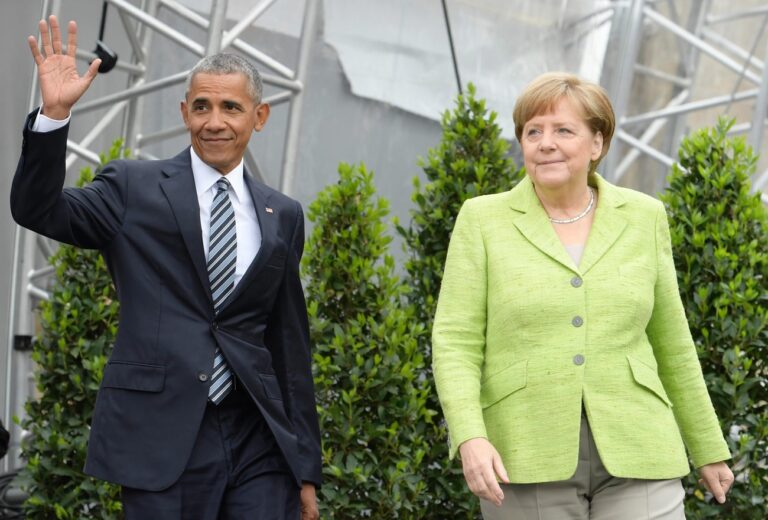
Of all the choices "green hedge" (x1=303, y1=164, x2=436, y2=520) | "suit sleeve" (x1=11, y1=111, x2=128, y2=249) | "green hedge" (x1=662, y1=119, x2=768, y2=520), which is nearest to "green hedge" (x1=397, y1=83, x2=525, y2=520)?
"green hedge" (x1=303, y1=164, x2=436, y2=520)

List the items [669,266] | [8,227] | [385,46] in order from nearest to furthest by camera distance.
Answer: [669,266] → [8,227] → [385,46]

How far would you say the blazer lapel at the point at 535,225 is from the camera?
3.03m

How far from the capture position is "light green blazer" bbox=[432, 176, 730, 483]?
292 centimetres

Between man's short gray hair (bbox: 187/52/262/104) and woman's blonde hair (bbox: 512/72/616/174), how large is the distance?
74cm

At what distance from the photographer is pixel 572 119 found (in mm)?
3025

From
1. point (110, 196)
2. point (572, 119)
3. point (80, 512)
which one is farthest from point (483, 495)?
point (80, 512)

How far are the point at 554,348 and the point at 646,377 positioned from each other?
26 cm

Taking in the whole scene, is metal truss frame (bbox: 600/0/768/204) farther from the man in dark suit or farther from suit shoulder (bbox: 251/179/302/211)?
the man in dark suit

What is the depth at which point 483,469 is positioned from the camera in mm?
2770

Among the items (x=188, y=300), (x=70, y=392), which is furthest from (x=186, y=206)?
(x=70, y=392)

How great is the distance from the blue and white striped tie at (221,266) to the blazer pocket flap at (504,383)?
2.20 ft

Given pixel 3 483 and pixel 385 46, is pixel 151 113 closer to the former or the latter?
pixel 385 46

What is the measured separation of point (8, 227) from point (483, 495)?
5.75 m

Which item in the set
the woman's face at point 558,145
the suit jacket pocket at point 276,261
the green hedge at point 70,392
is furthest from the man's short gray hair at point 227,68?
the green hedge at point 70,392
